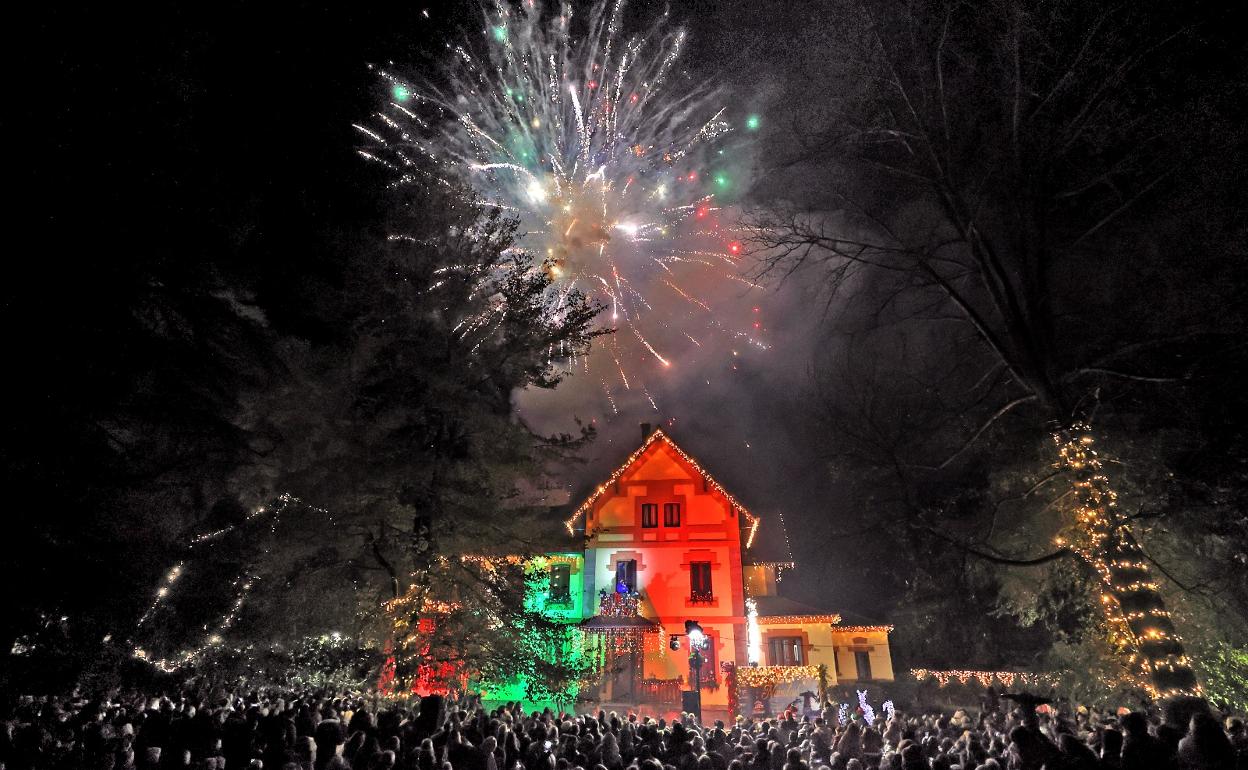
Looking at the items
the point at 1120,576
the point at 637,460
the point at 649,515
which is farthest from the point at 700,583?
the point at 1120,576

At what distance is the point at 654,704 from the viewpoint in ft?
71.4

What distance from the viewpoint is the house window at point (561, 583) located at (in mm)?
28688

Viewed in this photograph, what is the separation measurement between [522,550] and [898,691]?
19555mm

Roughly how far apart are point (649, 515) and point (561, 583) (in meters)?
5.44

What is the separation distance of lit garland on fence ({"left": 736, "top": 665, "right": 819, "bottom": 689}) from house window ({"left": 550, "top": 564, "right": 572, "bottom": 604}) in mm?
8900

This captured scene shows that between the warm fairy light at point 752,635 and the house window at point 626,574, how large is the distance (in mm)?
5527

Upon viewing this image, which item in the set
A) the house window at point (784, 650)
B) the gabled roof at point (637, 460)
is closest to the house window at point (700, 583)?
the gabled roof at point (637, 460)

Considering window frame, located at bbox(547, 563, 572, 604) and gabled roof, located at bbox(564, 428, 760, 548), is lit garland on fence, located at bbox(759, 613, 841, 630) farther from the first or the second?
window frame, located at bbox(547, 563, 572, 604)

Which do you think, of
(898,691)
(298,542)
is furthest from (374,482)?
(898,691)

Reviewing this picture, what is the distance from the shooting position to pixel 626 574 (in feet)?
94.2

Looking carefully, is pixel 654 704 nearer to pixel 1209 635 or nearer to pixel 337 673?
pixel 337 673

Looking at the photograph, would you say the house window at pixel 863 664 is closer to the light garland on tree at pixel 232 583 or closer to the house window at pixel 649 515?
the house window at pixel 649 515

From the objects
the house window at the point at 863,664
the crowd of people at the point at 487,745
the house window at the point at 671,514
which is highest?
the house window at the point at 671,514

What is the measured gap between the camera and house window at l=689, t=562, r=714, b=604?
91.0 feet
